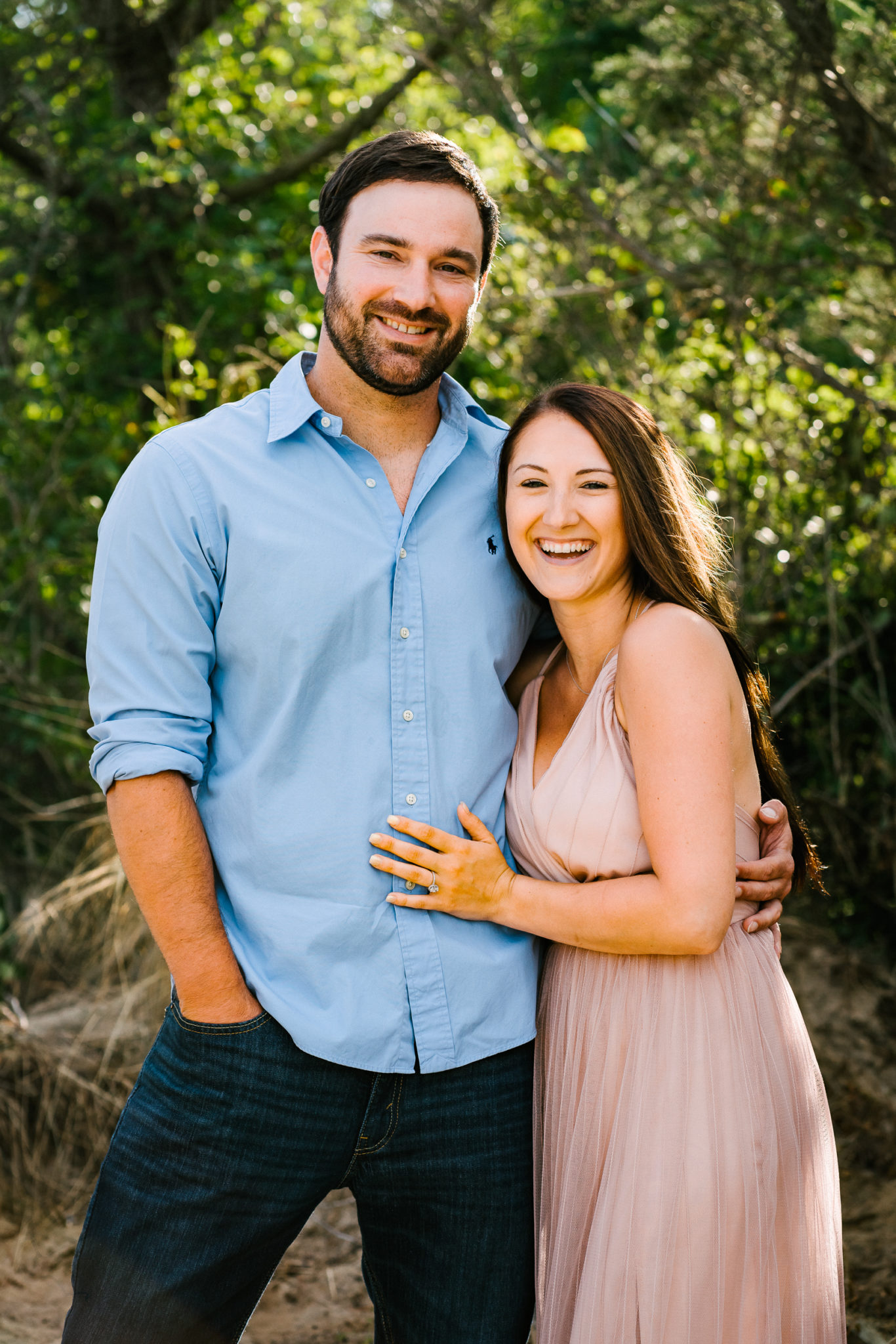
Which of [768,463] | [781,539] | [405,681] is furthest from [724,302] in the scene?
[405,681]

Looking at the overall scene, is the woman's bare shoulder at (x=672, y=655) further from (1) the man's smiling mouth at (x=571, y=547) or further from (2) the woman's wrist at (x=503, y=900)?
(2) the woman's wrist at (x=503, y=900)

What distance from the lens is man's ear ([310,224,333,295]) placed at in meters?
2.29

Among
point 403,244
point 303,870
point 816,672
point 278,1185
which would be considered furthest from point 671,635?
point 816,672

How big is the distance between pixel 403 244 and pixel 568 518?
0.62 meters

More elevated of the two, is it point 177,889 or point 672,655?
point 672,655

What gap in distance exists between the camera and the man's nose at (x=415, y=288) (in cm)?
214

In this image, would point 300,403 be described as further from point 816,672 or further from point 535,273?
point 535,273

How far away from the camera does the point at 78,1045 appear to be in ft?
12.4

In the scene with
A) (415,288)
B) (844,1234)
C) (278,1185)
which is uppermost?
(415,288)

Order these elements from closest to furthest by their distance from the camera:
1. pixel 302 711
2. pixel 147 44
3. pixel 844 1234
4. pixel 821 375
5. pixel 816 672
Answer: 1. pixel 302 711
2. pixel 844 1234
3. pixel 816 672
4. pixel 821 375
5. pixel 147 44

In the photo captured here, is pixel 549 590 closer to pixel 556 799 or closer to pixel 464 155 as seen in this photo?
pixel 556 799

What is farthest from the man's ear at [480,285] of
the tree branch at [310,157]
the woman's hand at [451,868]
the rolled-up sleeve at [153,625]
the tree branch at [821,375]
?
the tree branch at [310,157]

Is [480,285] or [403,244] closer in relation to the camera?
[403,244]

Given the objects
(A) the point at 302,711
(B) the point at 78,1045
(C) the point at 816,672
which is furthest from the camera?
(C) the point at 816,672
